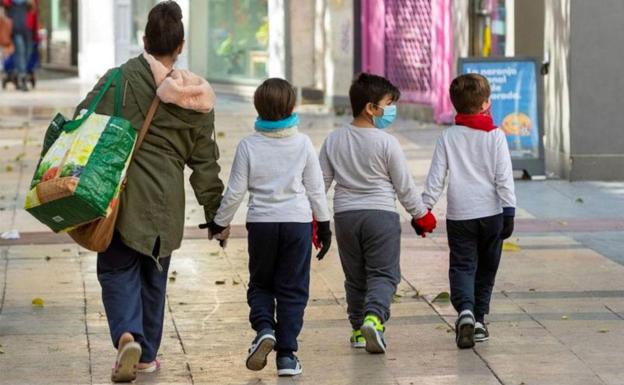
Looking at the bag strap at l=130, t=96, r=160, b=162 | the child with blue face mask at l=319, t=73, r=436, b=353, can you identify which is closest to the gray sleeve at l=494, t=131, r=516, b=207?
the child with blue face mask at l=319, t=73, r=436, b=353

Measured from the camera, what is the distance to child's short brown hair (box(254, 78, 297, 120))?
6.64 meters

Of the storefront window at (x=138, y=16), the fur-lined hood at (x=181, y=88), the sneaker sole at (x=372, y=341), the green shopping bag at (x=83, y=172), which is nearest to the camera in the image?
the green shopping bag at (x=83, y=172)

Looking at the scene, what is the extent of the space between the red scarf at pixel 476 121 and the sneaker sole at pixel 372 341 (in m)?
1.14

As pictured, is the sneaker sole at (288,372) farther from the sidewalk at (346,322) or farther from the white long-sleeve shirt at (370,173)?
the white long-sleeve shirt at (370,173)

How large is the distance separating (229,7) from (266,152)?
21748mm

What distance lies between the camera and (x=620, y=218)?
38.5 ft

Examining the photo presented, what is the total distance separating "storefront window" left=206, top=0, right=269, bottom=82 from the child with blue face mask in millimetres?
19673

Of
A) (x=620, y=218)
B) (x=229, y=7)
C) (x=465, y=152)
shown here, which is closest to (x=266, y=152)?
(x=465, y=152)

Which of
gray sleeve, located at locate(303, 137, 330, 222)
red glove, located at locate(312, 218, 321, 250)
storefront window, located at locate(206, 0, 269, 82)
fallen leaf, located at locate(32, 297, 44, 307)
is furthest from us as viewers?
storefront window, located at locate(206, 0, 269, 82)

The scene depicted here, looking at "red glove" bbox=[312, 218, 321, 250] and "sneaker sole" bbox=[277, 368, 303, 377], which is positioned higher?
"red glove" bbox=[312, 218, 321, 250]

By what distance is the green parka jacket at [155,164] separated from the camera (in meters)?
6.50

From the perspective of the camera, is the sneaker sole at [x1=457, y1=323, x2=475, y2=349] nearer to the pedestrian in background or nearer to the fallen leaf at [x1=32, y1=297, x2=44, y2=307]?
the fallen leaf at [x1=32, y1=297, x2=44, y2=307]

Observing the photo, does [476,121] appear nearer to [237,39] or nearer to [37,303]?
[37,303]

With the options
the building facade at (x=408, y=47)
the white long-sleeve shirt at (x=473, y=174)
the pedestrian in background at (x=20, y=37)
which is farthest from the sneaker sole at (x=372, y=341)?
the pedestrian in background at (x=20, y=37)
